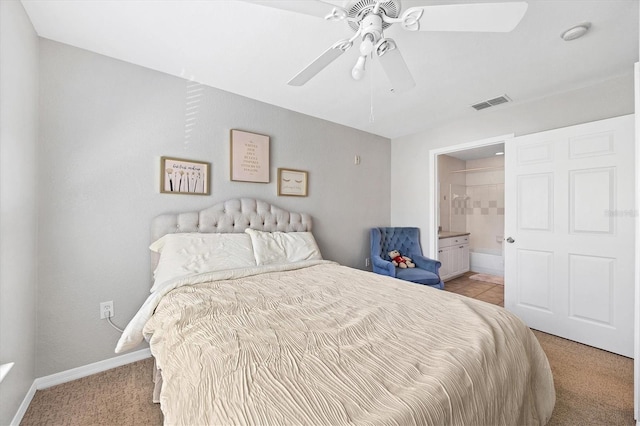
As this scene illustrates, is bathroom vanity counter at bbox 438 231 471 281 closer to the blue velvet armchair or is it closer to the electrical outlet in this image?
the blue velvet armchair

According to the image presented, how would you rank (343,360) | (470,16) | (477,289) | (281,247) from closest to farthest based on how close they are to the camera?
(343,360), (470,16), (281,247), (477,289)

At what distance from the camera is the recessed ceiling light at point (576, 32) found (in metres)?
1.68

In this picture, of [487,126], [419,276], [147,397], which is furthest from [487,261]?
[147,397]

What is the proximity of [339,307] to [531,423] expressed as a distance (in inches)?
39.7

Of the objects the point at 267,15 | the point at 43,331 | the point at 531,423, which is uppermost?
the point at 267,15

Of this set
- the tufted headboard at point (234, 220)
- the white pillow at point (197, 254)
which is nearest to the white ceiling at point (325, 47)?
the tufted headboard at point (234, 220)

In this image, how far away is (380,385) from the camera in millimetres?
767

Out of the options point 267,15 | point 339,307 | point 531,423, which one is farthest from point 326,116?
point 531,423

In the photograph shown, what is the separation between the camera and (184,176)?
2.34 meters

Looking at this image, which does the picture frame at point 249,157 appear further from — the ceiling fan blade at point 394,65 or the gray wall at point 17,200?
the ceiling fan blade at point 394,65

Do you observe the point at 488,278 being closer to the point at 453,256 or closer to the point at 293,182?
the point at 453,256

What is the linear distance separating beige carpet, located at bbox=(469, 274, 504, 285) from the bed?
3528 mm

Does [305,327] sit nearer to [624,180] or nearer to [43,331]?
[43,331]

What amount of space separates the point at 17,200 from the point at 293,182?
7.02ft
